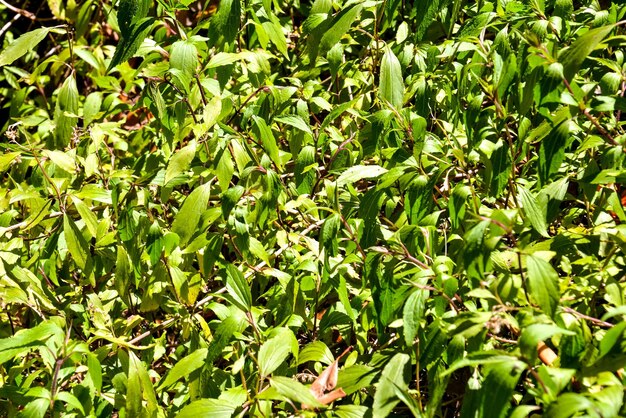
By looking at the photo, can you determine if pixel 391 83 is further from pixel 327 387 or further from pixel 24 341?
pixel 24 341

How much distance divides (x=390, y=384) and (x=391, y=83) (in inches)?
32.4

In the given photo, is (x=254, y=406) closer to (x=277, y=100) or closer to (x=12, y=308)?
(x=277, y=100)

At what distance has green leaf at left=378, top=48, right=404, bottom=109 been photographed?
1961mm

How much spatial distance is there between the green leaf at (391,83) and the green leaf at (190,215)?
540 millimetres

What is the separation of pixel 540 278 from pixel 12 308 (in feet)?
5.70

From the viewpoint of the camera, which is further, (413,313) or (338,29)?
(338,29)

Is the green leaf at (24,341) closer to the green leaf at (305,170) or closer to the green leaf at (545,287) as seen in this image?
the green leaf at (305,170)

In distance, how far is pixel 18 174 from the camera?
2.63 m

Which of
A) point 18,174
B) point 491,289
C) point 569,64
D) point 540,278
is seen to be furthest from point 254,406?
point 18,174

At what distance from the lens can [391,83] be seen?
1.96 m

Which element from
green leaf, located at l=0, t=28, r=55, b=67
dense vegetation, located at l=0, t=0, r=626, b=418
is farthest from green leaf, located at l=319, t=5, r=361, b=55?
green leaf, located at l=0, t=28, r=55, b=67

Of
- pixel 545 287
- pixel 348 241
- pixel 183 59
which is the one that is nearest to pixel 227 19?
pixel 183 59

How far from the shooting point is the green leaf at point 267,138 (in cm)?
197

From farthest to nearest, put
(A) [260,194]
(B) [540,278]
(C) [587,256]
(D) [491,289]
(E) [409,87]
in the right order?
(E) [409,87] → (A) [260,194] → (C) [587,256] → (D) [491,289] → (B) [540,278]
